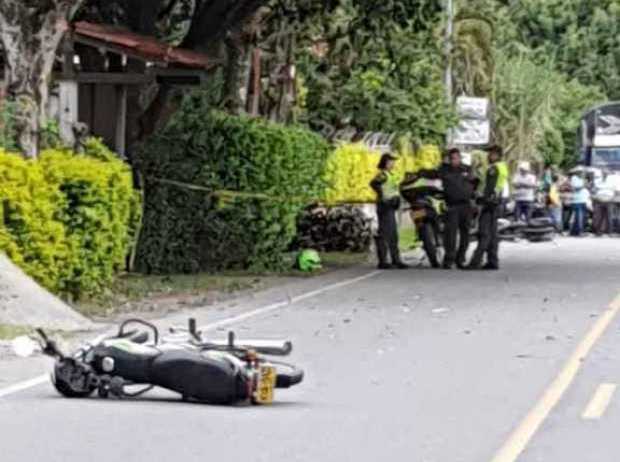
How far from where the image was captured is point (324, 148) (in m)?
28.2

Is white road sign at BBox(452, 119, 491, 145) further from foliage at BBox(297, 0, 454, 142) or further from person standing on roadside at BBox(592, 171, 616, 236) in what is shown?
person standing on roadside at BBox(592, 171, 616, 236)

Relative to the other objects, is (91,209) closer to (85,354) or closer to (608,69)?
(85,354)

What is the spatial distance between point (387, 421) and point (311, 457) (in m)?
1.41

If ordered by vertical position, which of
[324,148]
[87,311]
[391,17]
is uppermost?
[391,17]

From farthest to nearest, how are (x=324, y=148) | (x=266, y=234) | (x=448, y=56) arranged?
→ 1. (x=448, y=56)
2. (x=324, y=148)
3. (x=266, y=234)

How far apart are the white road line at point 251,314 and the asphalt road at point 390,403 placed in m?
0.13

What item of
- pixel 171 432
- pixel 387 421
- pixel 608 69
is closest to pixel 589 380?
pixel 387 421

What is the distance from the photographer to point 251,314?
1886 centimetres

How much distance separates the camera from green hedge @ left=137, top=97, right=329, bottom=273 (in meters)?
24.7

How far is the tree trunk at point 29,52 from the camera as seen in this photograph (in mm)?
20406

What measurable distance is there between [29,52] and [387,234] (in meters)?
7.72

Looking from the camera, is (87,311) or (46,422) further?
(87,311)

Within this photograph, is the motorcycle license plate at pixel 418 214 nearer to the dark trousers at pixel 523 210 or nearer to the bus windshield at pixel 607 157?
the dark trousers at pixel 523 210

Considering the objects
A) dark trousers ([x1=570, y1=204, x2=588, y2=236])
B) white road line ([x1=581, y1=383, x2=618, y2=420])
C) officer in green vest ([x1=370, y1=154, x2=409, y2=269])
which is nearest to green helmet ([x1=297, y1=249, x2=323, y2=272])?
officer in green vest ([x1=370, y1=154, x2=409, y2=269])
